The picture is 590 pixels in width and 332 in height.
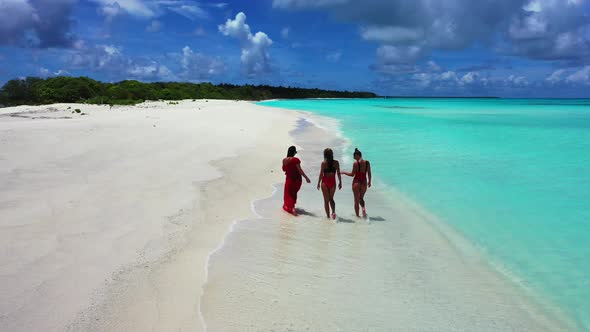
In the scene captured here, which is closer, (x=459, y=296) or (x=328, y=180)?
(x=459, y=296)

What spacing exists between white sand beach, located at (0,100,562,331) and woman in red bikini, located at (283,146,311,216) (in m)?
0.26

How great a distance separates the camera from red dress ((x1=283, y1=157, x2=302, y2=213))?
7508 mm

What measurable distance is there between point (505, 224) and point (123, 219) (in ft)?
21.6

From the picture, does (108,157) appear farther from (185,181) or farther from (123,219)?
(123,219)

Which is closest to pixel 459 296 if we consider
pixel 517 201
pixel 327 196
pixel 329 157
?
pixel 327 196

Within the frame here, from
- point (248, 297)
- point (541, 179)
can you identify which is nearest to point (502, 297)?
point (248, 297)

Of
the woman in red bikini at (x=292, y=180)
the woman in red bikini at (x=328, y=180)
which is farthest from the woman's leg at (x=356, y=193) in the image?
the woman in red bikini at (x=292, y=180)

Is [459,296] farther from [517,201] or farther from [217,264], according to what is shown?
[517,201]

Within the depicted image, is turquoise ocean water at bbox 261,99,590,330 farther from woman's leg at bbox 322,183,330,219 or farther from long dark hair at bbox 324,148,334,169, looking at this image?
long dark hair at bbox 324,148,334,169

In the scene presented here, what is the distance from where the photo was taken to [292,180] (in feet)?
24.8

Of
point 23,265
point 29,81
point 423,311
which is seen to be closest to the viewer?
point 423,311

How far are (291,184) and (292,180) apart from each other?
8cm

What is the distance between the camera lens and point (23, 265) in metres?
4.70

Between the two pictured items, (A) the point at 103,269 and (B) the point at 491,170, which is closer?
(A) the point at 103,269
